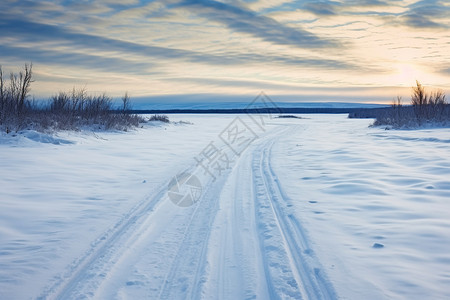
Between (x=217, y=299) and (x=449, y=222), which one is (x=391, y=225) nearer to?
(x=449, y=222)

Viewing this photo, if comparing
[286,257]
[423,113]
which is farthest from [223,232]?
[423,113]

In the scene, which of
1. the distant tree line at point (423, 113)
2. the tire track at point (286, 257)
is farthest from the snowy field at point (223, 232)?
the distant tree line at point (423, 113)

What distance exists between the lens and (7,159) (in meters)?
9.80

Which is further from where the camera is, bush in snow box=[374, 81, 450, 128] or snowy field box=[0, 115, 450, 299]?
bush in snow box=[374, 81, 450, 128]

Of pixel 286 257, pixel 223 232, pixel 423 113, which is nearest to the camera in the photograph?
pixel 286 257

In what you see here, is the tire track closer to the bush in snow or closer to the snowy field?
the snowy field

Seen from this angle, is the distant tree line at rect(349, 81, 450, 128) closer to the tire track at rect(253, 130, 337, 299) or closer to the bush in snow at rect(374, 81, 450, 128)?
the bush in snow at rect(374, 81, 450, 128)

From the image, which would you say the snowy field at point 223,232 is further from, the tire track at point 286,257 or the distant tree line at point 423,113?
the distant tree line at point 423,113

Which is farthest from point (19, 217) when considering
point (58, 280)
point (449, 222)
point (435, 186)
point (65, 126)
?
point (65, 126)

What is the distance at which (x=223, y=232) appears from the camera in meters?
4.44

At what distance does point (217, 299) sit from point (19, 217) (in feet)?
13.2

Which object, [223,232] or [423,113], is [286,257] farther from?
[423,113]

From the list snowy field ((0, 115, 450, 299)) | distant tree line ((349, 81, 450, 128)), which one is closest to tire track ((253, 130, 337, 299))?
snowy field ((0, 115, 450, 299))

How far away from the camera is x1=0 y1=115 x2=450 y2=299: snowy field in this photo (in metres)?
3.12
